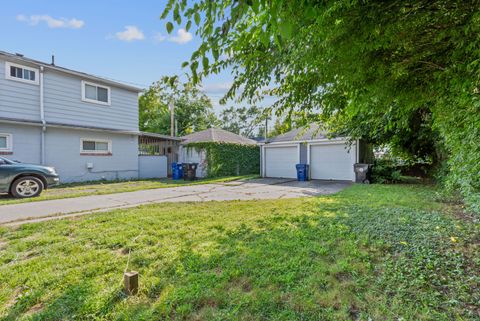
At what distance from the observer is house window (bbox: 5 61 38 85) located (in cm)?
888

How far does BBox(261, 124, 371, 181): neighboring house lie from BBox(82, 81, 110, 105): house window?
8664 millimetres

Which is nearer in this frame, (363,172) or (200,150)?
(363,172)

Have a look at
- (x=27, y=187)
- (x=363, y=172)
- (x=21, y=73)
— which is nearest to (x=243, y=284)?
(x=27, y=187)

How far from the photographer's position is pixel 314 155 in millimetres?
13000

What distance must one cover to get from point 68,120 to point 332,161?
12114mm

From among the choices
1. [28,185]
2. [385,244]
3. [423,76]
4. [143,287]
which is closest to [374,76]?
[423,76]

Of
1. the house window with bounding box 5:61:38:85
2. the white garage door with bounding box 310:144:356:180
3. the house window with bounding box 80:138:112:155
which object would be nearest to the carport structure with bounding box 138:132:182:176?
the house window with bounding box 80:138:112:155

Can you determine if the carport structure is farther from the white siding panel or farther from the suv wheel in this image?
the suv wheel

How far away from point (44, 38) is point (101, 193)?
7404 mm

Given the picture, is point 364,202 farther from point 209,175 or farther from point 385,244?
point 209,175

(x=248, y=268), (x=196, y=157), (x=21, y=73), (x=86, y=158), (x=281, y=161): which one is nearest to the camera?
(x=248, y=268)

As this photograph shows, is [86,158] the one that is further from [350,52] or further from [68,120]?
[350,52]

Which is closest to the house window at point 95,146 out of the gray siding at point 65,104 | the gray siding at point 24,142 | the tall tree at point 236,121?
the gray siding at point 65,104

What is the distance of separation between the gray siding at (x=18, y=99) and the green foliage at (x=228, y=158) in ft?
25.1
